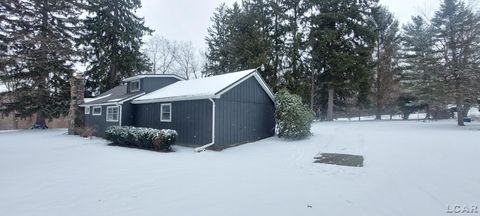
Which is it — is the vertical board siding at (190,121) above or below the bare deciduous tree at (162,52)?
below

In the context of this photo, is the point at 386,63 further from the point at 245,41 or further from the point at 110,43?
the point at 110,43

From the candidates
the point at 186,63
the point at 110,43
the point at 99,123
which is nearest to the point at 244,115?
the point at 99,123

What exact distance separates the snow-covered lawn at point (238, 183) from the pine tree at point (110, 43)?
1806cm

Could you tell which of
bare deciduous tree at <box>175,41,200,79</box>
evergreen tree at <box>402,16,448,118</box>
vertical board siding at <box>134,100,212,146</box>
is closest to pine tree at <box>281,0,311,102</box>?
evergreen tree at <box>402,16,448,118</box>

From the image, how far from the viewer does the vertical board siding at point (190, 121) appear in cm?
1224

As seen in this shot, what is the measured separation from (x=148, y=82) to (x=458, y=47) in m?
20.8

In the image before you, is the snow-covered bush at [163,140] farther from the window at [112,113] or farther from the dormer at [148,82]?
the dormer at [148,82]

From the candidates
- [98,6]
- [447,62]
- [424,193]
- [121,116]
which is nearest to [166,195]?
[424,193]

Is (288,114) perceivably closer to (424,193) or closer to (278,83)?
(424,193)

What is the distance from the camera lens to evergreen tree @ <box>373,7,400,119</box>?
96.1ft

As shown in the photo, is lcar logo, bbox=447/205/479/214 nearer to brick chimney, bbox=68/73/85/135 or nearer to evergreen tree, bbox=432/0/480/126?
evergreen tree, bbox=432/0/480/126

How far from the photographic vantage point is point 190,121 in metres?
13.0

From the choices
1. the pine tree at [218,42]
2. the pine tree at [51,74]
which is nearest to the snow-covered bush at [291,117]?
the pine tree at [218,42]

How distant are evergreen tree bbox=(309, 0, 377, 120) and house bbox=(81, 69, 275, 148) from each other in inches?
444
